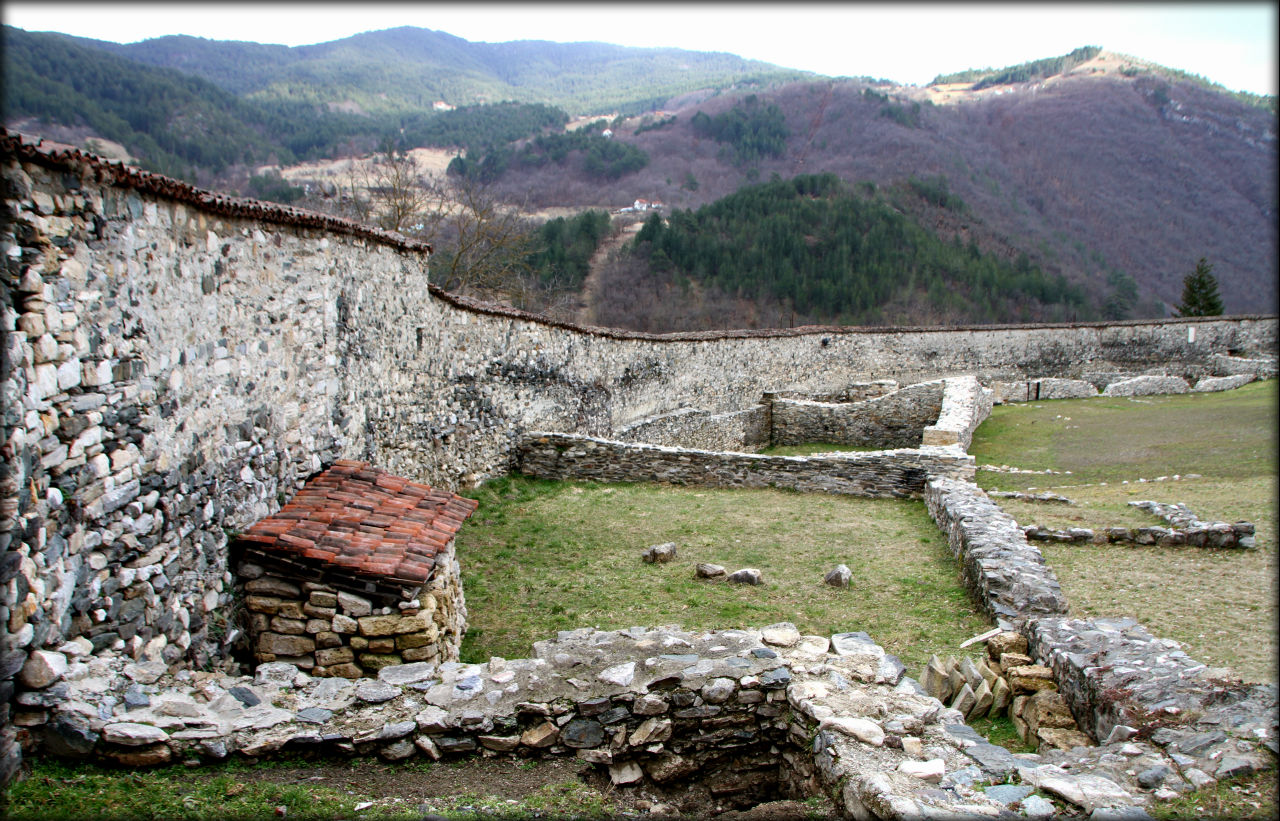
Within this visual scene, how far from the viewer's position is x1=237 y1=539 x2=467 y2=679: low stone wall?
5.17 metres

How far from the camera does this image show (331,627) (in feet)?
17.0

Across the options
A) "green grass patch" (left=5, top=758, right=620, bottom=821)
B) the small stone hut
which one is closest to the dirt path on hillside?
the small stone hut

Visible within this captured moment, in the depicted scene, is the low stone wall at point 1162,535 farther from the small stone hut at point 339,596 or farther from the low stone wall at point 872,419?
the low stone wall at point 872,419

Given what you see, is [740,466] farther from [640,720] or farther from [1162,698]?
[1162,698]

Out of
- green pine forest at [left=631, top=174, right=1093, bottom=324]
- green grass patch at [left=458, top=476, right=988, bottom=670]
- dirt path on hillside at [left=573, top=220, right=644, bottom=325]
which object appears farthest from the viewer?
green pine forest at [left=631, top=174, right=1093, bottom=324]

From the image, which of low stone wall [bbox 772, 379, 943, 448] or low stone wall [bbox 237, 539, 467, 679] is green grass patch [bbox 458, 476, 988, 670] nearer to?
low stone wall [bbox 237, 539, 467, 679]

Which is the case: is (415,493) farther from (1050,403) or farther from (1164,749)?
(1050,403)

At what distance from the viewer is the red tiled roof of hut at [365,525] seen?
521 centimetres

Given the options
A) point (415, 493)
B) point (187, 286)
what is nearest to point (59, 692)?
point (187, 286)

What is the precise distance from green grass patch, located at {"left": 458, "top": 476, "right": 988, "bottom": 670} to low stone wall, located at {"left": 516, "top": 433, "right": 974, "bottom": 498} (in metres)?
0.36

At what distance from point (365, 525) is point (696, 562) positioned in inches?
175

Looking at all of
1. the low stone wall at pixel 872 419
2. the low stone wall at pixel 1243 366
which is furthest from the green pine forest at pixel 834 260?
the low stone wall at pixel 872 419

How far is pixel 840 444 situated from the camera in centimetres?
2175

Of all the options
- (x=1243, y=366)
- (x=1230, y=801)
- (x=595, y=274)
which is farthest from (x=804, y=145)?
(x=1230, y=801)
